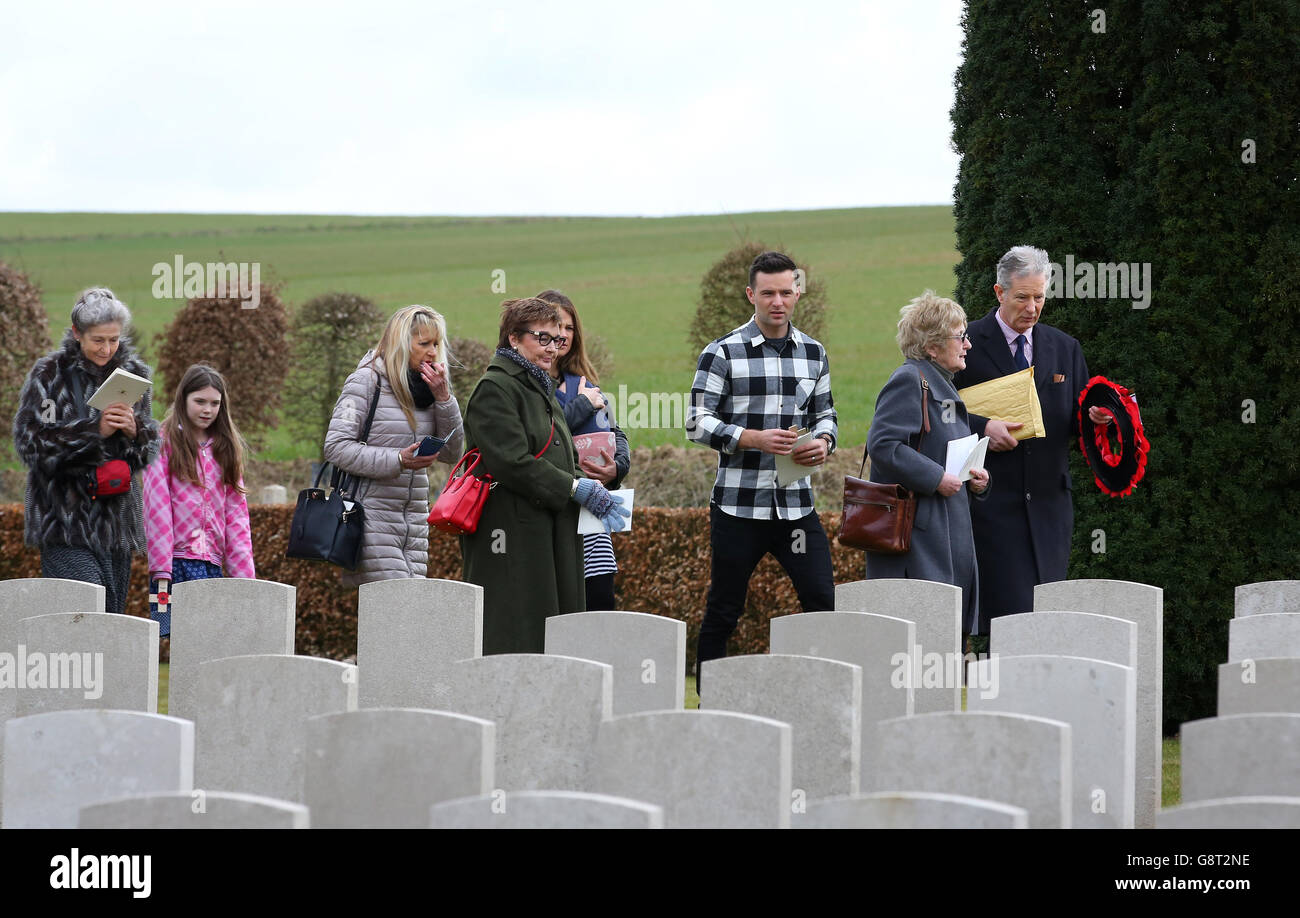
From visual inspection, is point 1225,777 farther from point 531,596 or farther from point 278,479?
point 278,479

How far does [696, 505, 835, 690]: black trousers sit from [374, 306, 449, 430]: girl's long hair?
4.69 ft

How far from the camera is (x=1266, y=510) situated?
694cm

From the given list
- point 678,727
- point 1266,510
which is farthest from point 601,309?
point 678,727

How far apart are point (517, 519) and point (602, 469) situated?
82cm

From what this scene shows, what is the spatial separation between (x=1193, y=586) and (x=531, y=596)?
3.40 m

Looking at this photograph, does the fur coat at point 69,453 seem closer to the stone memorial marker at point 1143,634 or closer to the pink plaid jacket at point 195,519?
the pink plaid jacket at point 195,519

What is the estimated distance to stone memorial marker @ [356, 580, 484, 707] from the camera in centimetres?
507

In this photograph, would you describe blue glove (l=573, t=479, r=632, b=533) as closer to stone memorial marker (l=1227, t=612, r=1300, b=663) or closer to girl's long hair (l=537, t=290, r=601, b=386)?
girl's long hair (l=537, t=290, r=601, b=386)

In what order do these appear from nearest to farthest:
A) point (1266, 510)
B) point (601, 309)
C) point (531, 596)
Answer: point (531, 596)
point (1266, 510)
point (601, 309)

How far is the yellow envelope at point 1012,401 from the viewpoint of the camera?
6.21m

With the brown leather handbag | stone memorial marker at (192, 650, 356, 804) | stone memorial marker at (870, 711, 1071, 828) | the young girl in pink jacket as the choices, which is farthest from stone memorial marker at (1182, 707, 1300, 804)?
the young girl in pink jacket

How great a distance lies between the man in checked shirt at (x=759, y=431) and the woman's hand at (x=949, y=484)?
56 centimetres

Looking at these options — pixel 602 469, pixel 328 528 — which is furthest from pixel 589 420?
pixel 328 528

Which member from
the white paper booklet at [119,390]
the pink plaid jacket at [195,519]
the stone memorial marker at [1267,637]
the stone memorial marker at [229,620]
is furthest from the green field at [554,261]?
the stone memorial marker at [229,620]
